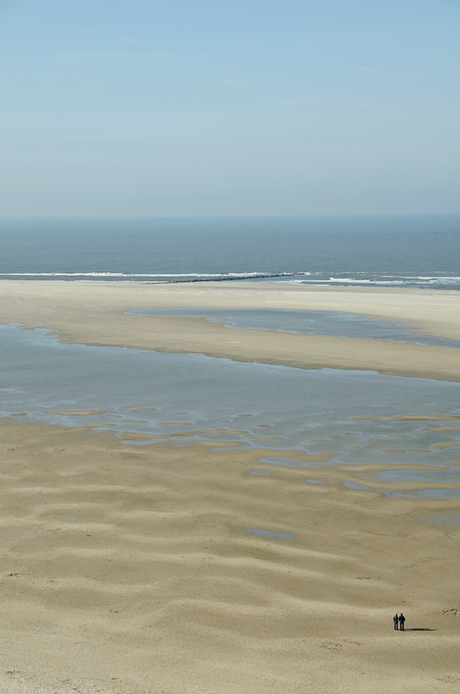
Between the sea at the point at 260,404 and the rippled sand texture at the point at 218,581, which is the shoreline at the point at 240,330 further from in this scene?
the rippled sand texture at the point at 218,581

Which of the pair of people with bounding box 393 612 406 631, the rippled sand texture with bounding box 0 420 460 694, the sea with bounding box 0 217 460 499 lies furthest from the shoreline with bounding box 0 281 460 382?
the pair of people with bounding box 393 612 406 631

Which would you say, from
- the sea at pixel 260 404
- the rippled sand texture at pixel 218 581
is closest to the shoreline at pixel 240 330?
the sea at pixel 260 404

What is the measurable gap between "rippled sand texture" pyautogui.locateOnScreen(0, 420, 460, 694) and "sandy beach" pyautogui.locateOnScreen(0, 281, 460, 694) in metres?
0.02

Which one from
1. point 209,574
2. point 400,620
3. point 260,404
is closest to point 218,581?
point 209,574

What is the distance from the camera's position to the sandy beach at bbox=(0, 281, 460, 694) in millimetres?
5965

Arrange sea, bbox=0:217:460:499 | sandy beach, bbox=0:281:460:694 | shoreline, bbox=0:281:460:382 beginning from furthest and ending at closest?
shoreline, bbox=0:281:460:382
sea, bbox=0:217:460:499
sandy beach, bbox=0:281:460:694

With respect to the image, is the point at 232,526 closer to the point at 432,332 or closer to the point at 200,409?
the point at 200,409

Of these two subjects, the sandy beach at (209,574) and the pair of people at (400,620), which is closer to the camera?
the sandy beach at (209,574)

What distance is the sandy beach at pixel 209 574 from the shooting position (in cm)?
596

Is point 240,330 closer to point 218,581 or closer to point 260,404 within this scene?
point 260,404

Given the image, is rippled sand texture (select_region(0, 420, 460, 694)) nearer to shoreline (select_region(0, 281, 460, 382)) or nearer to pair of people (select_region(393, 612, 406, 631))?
pair of people (select_region(393, 612, 406, 631))

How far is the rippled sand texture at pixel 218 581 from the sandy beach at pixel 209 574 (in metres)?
0.02

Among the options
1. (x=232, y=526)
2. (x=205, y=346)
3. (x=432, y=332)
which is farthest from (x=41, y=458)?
(x=432, y=332)

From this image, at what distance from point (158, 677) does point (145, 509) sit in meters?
4.38
